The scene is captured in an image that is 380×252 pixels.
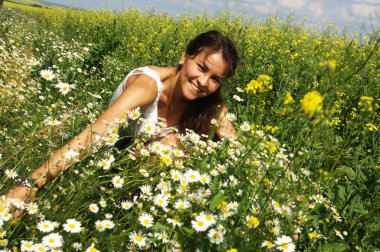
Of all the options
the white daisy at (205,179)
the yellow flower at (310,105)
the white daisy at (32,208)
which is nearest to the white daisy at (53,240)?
the white daisy at (32,208)

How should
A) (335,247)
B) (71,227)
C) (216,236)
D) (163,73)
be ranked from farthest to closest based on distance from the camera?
(163,73) → (335,247) → (71,227) → (216,236)

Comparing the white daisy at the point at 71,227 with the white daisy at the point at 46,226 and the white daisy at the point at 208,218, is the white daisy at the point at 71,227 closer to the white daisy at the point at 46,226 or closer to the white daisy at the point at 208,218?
the white daisy at the point at 46,226

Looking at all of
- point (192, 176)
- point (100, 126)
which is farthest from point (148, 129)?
point (192, 176)

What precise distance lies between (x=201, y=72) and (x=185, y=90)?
0.59 ft

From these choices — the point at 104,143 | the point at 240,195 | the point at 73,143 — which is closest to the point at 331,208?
the point at 240,195

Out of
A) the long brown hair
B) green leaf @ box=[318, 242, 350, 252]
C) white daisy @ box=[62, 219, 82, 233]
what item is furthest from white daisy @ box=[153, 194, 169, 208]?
the long brown hair

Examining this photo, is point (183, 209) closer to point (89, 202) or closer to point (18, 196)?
point (89, 202)

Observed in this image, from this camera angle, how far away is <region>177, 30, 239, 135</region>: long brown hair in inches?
115

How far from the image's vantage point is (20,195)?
171cm

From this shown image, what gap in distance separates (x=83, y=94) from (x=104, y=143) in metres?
2.31

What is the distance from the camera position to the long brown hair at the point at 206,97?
9.57 feet

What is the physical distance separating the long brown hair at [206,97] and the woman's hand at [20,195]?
1598mm

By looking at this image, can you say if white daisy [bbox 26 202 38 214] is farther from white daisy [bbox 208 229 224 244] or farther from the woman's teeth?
the woman's teeth

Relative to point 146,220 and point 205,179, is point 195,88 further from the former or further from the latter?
point 146,220
